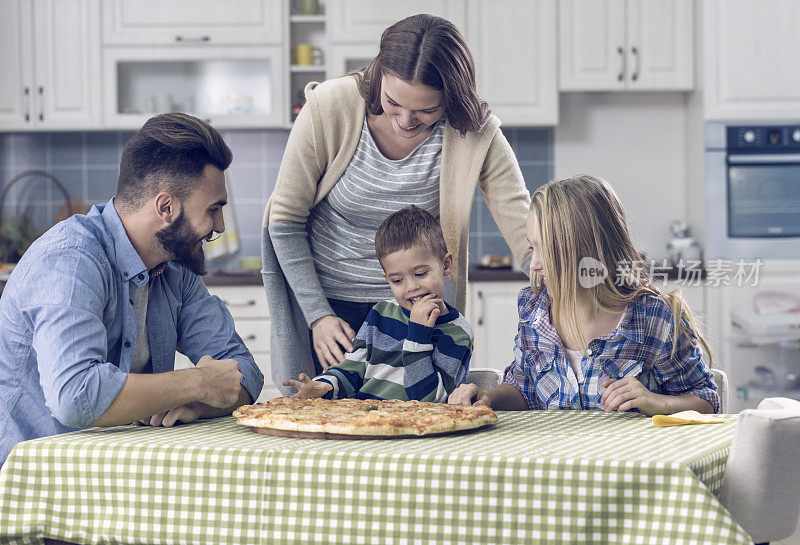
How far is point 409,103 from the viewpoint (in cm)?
171

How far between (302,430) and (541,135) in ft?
11.1

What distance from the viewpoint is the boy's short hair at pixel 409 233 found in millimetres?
1835

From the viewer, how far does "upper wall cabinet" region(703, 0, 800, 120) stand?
3918mm

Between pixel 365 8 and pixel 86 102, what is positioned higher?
pixel 365 8

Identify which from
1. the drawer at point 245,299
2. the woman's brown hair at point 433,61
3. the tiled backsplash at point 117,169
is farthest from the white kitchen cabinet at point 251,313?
the woman's brown hair at point 433,61

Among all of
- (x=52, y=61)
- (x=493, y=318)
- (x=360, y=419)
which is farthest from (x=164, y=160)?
(x=52, y=61)

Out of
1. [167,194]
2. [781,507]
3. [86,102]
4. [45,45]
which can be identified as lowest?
[781,507]

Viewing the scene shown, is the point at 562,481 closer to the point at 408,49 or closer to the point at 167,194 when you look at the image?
the point at 167,194

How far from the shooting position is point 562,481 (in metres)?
1.03

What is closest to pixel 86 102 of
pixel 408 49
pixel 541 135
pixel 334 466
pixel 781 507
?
pixel 541 135

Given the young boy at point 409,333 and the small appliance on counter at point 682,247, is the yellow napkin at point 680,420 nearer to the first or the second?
the young boy at point 409,333

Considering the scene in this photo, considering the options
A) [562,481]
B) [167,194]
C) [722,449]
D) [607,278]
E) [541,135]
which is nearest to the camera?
[562,481]

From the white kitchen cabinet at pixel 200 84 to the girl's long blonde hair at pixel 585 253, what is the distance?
2610 mm

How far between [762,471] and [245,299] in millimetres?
2990
